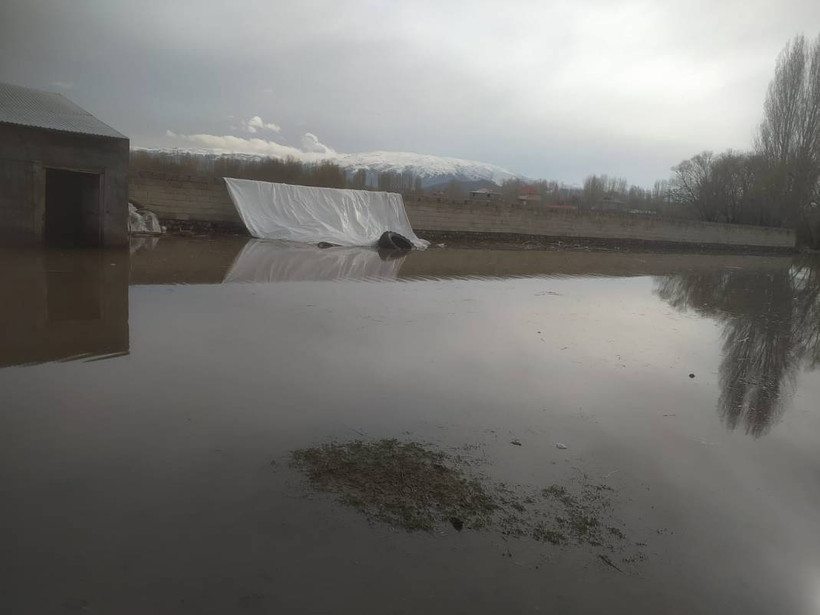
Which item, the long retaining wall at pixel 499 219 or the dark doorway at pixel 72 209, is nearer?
the dark doorway at pixel 72 209

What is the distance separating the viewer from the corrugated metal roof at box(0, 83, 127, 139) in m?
9.79

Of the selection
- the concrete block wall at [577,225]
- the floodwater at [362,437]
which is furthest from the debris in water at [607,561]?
the concrete block wall at [577,225]

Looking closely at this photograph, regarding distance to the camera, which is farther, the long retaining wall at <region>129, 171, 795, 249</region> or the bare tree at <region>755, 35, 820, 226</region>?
the bare tree at <region>755, 35, 820, 226</region>

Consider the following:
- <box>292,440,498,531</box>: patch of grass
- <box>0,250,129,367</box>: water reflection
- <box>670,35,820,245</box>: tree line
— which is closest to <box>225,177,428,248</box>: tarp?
<box>0,250,129,367</box>: water reflection

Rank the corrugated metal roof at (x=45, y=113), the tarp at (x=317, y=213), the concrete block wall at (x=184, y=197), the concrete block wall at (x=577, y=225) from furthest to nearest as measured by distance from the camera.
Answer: the concrete block wall at (x=577, y=225) < the tarp at (x=317, y=213) < the concrete block wall at (x=184, y=197) < the corrugated metal roof at (x=45, y=113)

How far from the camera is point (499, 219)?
917 inches

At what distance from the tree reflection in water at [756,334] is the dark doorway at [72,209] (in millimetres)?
10862

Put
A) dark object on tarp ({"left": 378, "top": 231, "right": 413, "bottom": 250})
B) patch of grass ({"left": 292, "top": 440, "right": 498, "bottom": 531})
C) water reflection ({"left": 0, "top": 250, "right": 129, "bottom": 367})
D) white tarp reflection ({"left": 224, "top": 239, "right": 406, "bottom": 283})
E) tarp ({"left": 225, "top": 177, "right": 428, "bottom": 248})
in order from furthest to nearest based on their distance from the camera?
dark object on tarp ({"left": 378, "top": 231, "right": 413, "bottom": 250}) → tarp ({"left": 225, "top": 177, "right": 428, "bottom": 248}) → white tarp reflection ({"left": 224, "top": 239, "right": 406, "bottom": 283}) → water reflection ({"left": 0, "top": 250, "right": 129, "bottom": 367}) → patch of grass ({"left": 292, "top": 440, "right": 498, "bottom": 531})

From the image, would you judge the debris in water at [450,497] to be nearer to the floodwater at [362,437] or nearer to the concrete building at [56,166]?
the floodwater at [362,437]

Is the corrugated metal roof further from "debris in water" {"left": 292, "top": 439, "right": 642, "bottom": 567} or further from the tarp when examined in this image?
"debris in water" {"left": 292, "top": 439, "right": 642, "bottom": 567}

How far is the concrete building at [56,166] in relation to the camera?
9.67 metres

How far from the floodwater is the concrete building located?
3.32 m

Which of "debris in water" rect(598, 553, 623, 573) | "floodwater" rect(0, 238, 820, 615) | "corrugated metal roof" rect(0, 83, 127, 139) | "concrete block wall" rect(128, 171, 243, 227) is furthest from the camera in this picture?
"concrete block wall" rect(128, 171, 243, 227)

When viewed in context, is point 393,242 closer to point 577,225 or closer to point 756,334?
point 756,334
